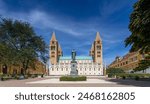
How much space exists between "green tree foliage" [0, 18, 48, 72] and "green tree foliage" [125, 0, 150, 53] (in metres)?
31.4

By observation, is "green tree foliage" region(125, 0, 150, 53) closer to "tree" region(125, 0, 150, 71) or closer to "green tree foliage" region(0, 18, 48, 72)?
"tree" region(125, 0, 150, 71)

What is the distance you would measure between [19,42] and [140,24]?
40241 mm

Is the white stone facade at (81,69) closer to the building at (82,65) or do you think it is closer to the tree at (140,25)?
the building at (82,65)

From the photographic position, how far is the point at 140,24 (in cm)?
2250

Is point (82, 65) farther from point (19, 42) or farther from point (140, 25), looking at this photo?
point (140, 25)

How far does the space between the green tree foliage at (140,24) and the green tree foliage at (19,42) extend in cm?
3140

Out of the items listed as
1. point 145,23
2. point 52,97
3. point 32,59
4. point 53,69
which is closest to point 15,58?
point 32,59

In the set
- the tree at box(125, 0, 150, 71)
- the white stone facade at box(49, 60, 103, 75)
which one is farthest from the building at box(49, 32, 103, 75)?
the tree at box(125, 0, 150, 71)

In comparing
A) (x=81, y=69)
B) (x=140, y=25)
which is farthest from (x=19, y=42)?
(x=81, y=69)

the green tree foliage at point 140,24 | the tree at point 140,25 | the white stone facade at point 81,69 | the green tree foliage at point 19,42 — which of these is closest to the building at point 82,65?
the white stone facade at point 81,69

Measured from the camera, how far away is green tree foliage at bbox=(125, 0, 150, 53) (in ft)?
72.9

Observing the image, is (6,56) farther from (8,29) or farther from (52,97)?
(52,97)

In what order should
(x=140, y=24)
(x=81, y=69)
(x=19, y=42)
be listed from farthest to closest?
(x=81, y=69), (x=19, y=42), (x=140, y=24)

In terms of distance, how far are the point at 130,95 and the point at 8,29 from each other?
49.8 meters
